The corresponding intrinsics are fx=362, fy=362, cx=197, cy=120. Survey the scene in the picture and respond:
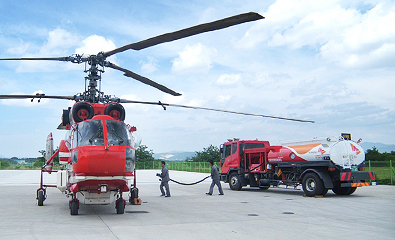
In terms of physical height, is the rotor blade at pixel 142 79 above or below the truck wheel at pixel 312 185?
above

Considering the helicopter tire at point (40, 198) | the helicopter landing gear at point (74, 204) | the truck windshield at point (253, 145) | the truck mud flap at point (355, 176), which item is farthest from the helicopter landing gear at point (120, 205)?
the truck windshield at point (253, 145)

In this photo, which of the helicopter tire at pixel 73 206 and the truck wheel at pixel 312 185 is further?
the truck wheel at pixel 312 185

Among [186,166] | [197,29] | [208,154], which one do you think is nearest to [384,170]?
[197,29]

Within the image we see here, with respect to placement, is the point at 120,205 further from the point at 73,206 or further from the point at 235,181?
the point at 235,181

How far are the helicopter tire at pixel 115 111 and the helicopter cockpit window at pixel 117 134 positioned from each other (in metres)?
0.80

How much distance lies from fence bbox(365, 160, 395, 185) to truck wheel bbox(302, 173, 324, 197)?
8.53 meters

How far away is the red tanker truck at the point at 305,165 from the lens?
14.3 meters

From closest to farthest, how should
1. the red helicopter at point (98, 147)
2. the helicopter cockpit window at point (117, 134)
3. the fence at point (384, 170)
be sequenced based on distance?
the red helicopter at point (98, 147), the helicopter cockpit window at point (117, 134), the fence at point (384, 170)

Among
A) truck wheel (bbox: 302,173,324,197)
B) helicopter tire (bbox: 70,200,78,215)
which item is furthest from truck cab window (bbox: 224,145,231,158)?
helicopter tire (bbox: 70,200,78,215)

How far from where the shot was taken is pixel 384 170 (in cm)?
2220

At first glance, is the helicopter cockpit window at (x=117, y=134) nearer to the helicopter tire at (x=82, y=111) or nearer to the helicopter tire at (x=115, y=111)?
the helicopter tire at (x=115, y=111)

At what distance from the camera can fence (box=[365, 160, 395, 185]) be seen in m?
21.6

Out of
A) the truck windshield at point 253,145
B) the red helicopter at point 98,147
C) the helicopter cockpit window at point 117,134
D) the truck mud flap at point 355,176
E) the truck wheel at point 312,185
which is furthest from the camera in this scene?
the truck windshield at point 253,145

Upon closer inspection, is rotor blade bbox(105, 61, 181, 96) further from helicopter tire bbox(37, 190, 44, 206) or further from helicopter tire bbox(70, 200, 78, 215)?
helicopter tire bbox(37, 190, 44, 206)
